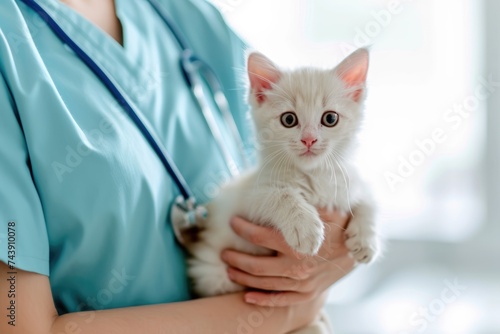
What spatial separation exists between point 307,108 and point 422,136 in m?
1.02

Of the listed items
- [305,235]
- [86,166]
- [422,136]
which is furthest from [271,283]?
[422,136]

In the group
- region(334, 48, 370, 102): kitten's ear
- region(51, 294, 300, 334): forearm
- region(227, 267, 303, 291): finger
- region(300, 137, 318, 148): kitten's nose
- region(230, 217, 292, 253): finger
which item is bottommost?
region(51, 294, 300, 334): forearm

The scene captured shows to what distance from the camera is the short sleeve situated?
0.77 m

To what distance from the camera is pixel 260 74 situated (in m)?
1.05

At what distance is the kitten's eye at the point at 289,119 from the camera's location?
988 millimetres

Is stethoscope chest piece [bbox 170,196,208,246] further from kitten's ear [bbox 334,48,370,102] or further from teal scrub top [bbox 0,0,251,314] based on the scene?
kitten's ear [bbox 334,48,370,102]

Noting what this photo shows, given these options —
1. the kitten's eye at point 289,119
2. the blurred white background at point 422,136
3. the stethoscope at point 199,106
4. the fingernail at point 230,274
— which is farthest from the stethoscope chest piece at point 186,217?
the blurred white background at point 422,136

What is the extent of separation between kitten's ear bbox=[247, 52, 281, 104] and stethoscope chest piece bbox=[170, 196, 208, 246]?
24 cm

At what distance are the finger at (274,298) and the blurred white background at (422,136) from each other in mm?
879

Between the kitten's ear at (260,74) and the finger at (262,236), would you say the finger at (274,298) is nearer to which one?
the finger at (262,236)

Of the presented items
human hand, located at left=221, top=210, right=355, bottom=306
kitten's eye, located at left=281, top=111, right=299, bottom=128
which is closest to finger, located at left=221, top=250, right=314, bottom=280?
human hand, located at left=221, top=210, right=355, bottom=306

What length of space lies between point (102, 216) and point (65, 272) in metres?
0.11

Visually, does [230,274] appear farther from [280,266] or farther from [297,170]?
[297,170]

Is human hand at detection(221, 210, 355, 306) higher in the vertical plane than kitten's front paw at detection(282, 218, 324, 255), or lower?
lower
